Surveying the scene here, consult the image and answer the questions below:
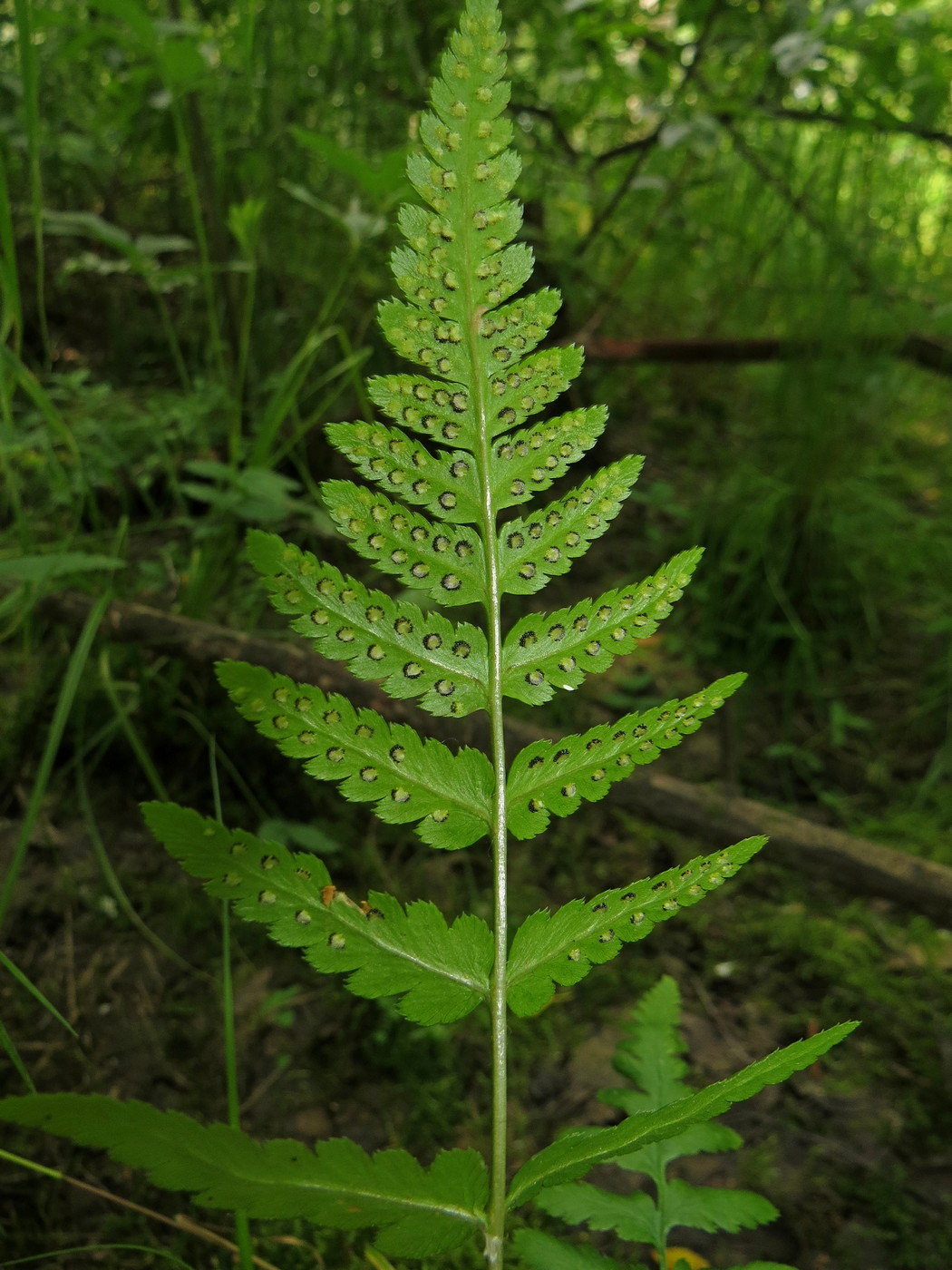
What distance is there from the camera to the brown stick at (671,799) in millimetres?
1546

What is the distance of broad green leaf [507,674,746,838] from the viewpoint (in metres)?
0.71

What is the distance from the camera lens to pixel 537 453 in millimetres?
747

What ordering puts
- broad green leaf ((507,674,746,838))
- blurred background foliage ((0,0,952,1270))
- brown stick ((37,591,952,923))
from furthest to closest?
blurred background foliage ((0,0,952,1270))
brown stick ((37,591,952,923))
broad green leaf ((507,674,746,838))

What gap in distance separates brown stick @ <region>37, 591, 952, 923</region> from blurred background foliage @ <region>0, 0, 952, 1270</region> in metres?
0.14

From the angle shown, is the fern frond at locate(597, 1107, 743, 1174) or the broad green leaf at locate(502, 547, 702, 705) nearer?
the broad green leaf at locate(502, 547, 702, 705)

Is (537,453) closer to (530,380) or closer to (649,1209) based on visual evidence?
(530,380)

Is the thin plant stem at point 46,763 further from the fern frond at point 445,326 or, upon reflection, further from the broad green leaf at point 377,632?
the fern frond at point 445,326

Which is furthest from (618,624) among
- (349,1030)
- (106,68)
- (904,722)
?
(106,68)

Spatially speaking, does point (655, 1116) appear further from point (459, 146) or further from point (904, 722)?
point (904, 722)

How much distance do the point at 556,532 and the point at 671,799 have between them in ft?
3.55

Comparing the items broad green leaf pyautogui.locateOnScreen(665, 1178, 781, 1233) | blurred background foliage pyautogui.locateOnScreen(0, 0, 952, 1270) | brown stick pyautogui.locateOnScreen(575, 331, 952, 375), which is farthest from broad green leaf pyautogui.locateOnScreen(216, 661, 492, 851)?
brown stick pyautogui.locateOnScreen(575, 331, 952, 375)

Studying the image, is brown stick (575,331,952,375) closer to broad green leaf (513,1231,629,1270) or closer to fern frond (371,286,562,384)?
fern frond (371,286,562,384)

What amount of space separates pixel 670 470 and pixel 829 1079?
7.17 ft

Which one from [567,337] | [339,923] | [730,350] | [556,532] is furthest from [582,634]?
[730,350]
